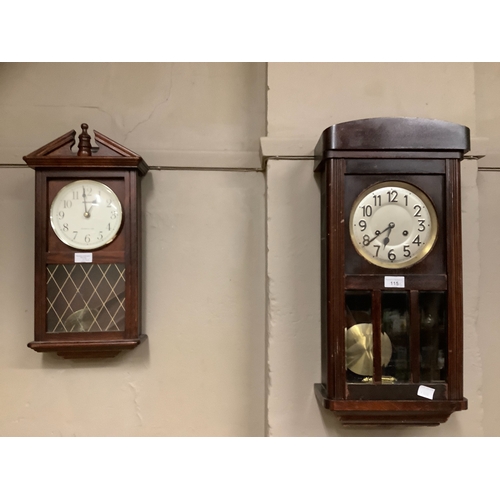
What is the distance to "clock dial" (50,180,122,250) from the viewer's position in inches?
44.4

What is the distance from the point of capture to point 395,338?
3.28ft

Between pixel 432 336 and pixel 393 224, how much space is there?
320mm

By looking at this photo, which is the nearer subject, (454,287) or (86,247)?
(454,287)

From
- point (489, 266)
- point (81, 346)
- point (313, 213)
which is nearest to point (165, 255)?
point (81, 346)

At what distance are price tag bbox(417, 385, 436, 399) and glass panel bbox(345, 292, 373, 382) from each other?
127 mm

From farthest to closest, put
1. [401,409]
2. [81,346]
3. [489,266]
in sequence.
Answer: [489,266], [81,346], [401,409]

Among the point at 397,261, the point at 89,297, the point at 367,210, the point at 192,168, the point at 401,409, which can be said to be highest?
the point at 192,168

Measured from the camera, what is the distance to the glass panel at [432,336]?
3.25 ft

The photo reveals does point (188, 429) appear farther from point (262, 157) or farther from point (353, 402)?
point (262, 157)

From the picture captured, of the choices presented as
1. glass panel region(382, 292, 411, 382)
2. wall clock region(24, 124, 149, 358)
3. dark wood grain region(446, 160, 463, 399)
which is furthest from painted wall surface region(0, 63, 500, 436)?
glass panel region(382, 292, 411, 382)

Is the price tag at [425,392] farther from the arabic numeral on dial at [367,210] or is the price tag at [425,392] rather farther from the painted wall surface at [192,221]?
the arabic numeral on dial at [367,210]

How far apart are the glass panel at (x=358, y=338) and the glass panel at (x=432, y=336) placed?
0.47ft

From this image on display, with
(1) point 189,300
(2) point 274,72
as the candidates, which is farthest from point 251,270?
(2) point 274,72

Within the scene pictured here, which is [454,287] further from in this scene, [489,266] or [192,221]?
[192,221]
